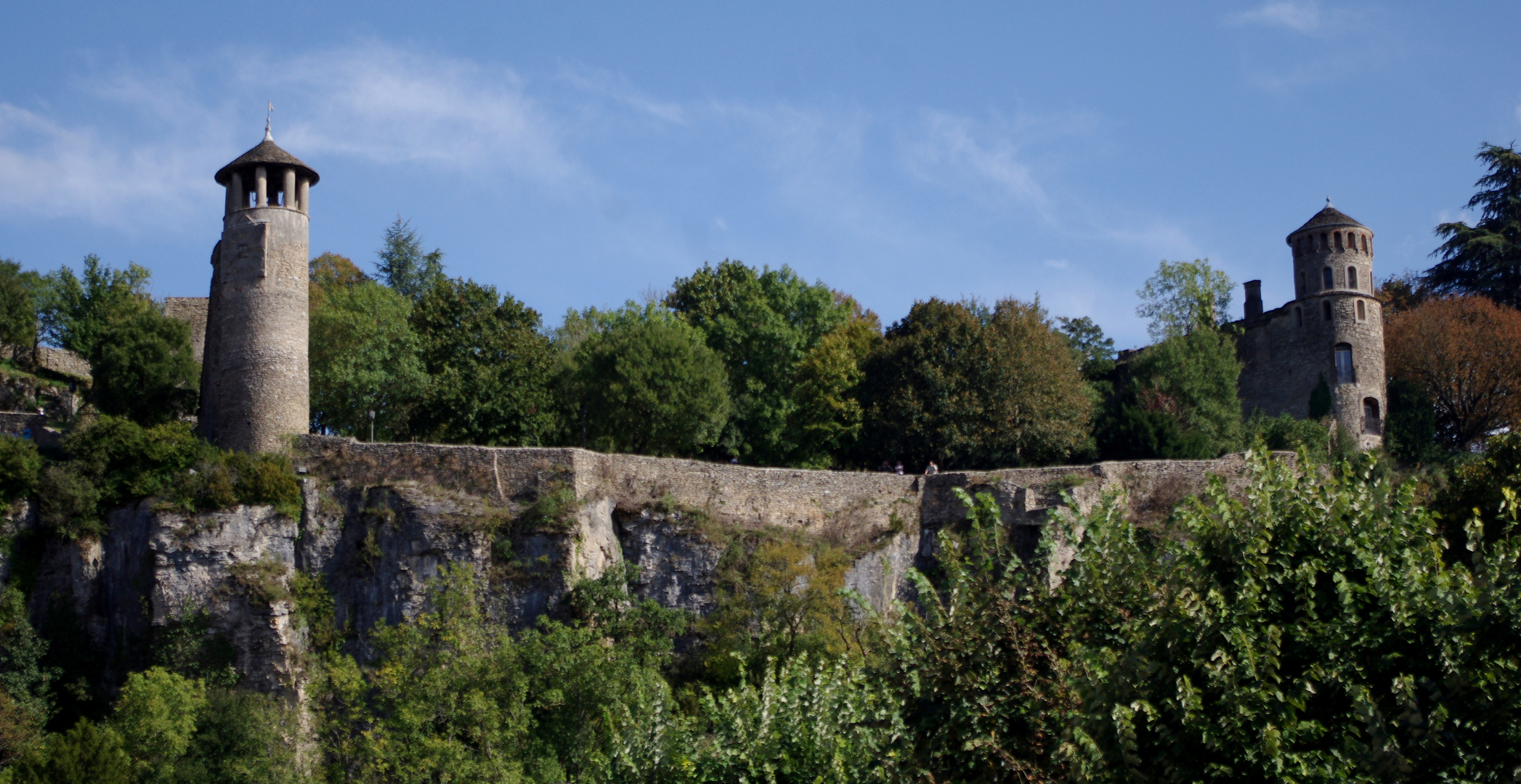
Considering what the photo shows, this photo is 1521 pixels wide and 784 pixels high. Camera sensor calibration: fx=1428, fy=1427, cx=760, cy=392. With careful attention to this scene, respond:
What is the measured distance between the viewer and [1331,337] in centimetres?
4756

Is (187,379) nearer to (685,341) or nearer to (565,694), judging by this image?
(685,341)

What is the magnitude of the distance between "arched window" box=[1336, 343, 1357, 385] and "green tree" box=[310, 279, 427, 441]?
29.4m

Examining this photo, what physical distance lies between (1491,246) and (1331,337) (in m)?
10.2

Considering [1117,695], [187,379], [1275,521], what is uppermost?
[187,379]

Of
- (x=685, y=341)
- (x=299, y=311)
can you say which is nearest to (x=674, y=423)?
(x=685, y=341)

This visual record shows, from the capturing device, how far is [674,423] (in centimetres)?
4128

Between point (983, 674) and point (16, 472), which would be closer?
point (983, 674)

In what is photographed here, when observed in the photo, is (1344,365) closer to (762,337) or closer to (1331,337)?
(1331,337)

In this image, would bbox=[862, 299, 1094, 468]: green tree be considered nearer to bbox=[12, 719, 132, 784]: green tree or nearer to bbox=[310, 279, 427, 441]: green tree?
bbox=[310, 279, 427, 441]: green tree

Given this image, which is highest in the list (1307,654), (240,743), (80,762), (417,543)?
(417,543)

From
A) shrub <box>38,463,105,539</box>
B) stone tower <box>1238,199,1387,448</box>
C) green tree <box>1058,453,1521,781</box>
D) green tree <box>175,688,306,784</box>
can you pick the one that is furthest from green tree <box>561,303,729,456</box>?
green tree <box>1058,453,1521,781</box>

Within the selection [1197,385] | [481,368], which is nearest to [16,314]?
[481,368]

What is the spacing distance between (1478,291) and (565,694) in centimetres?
4029

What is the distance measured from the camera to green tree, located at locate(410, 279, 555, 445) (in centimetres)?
4050
